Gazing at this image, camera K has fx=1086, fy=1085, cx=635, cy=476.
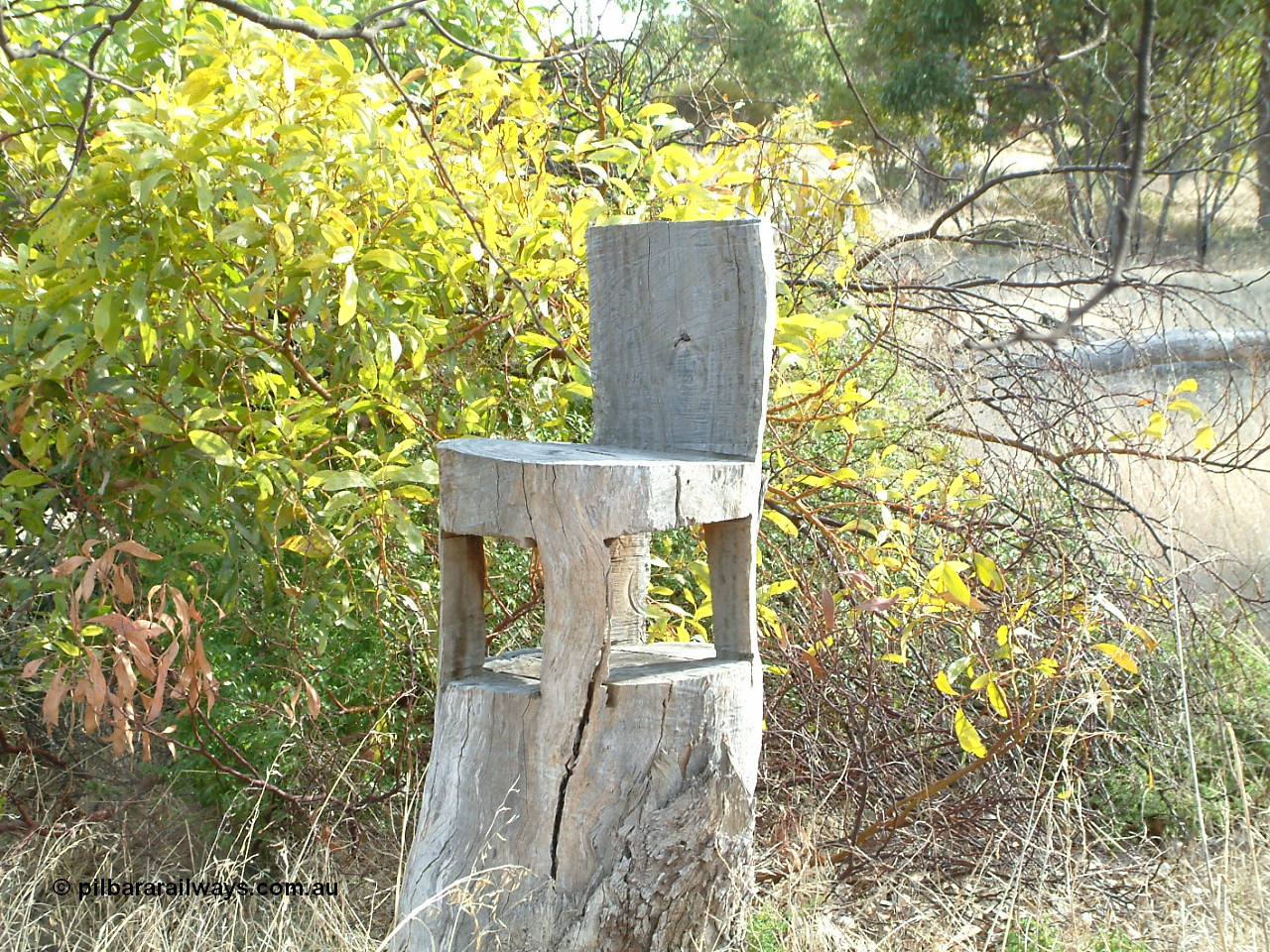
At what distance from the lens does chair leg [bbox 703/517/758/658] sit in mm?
2240

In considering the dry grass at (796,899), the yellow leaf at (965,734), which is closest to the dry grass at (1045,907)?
the dry grass at (796,899)

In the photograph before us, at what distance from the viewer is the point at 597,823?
6.81 feet

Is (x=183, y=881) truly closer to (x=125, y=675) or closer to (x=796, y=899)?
(x=125, y=675)

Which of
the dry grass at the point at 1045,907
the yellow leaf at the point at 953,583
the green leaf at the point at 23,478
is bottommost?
the dry grass at the point at 1045,907

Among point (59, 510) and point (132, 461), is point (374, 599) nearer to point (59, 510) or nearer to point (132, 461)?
point (132, 461)

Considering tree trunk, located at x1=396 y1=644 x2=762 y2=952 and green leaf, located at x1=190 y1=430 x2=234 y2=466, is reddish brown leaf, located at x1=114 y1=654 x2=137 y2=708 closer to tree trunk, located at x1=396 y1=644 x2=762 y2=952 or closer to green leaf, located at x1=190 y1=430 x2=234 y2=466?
green leaf, located at x1=190 y1=430 x2=234 y2=466

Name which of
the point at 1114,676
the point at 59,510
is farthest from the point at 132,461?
the point at 1114,676

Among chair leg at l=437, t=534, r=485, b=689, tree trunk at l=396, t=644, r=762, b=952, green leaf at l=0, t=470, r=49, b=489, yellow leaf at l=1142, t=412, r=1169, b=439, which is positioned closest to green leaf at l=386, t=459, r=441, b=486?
chair leg at l=437, t=534, r=485, b=689

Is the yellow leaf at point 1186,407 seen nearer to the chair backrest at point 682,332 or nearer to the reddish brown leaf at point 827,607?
the reddish brown leaf at point 827,607

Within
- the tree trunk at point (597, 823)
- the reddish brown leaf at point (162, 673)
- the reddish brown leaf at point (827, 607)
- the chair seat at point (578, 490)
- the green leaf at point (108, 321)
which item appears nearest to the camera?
the chair seat at point (578, 490)

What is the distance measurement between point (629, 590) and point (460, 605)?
54 cm

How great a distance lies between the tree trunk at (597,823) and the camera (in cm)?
207

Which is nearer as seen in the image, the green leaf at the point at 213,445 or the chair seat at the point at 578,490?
the chair seat at the point at 578,490

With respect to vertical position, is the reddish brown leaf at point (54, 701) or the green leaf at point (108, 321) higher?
the green leaf at point (108, 321)
